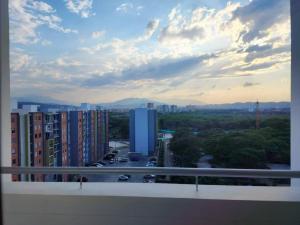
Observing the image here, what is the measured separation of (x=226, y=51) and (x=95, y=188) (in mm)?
1608

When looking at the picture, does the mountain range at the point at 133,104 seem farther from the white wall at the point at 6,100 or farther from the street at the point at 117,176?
the street at the point at 117,176

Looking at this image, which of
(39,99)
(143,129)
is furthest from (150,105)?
(39,99)

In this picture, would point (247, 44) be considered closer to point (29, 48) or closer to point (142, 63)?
point (142, 63)

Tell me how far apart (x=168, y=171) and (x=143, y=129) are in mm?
501

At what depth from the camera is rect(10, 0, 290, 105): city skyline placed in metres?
2.17

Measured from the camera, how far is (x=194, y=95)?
2264 mm

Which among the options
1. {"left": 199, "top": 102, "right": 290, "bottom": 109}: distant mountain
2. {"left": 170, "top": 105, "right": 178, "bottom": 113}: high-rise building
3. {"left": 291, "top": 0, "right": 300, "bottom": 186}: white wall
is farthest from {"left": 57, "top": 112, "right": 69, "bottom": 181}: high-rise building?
{"left": 291, "top": 0, "right": 300, "bottom": 186}: white wall

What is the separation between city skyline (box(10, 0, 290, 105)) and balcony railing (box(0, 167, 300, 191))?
2.01ft

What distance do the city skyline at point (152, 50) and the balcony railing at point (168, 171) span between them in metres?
0.61

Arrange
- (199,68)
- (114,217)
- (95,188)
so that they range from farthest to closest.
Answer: (199,68) < (95,188) < (114,217)

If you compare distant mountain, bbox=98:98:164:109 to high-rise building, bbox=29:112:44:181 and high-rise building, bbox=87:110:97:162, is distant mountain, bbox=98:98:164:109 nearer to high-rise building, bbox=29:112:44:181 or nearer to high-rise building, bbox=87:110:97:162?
high-rise building, bbox=87:110:97:162

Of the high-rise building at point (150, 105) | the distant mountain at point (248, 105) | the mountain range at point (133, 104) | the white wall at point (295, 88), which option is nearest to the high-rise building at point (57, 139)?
the mountain range at point (133, 104)

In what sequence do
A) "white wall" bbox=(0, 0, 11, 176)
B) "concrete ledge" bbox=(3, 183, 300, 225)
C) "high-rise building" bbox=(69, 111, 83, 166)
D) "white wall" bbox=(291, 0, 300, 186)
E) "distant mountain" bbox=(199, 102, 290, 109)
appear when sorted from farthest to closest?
"high-rise building" bbox=(69, 111, 83, 166) → "white wall" bbox=(0, 0, 11, 176) → "distant mountain" bbox=(199, 102, 290, 109) → "white wall" bbox=(291, 0, 300, 186) → "concrete ledge" bbox=(3, 183, 300, 225)

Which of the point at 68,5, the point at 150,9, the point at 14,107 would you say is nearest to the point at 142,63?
the point at 150,9
